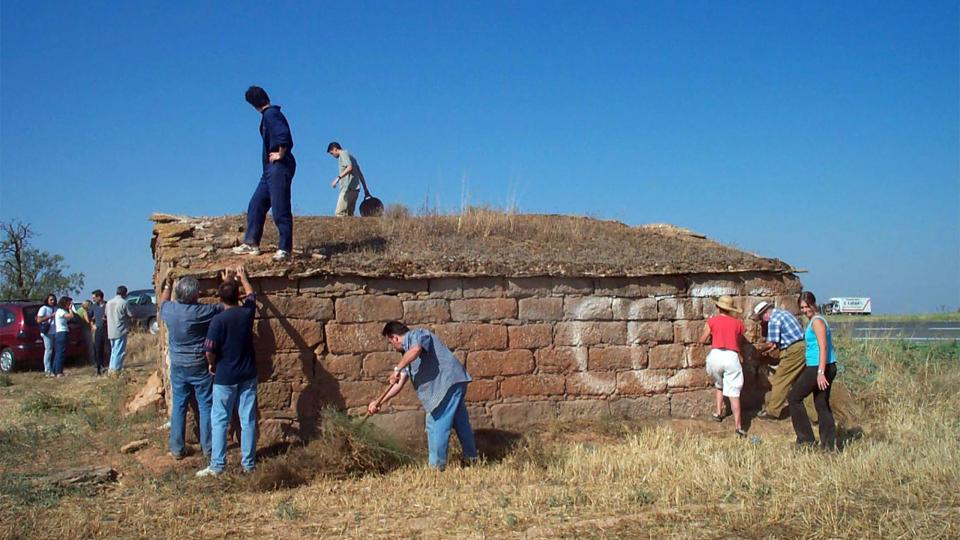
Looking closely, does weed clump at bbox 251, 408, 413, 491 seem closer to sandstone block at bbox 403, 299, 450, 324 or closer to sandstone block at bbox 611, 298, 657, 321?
sandstone block at bbox 403, 299, 450, 324

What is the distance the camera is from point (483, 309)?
28.6 ft

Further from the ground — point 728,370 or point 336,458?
point 728,370

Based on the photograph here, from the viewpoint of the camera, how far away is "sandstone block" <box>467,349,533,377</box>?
28.5 ft

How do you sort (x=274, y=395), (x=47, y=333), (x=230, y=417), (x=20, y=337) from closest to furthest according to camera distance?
1. (x=230, y=417)
2. (x=274, y=395)
3. (x=47, y=333)
4. (x=20, y=337)

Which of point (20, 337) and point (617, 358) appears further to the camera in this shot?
point (20, 337)

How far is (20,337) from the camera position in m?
15.4

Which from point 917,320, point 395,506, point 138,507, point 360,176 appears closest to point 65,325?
point 360,176

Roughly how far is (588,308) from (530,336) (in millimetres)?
767

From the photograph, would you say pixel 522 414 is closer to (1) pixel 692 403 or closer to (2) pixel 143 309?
(1) pixel 692 403

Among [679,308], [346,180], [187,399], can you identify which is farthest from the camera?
[346,180]

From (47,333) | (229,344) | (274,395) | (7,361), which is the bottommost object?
(274,395)

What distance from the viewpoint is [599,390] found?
907cm

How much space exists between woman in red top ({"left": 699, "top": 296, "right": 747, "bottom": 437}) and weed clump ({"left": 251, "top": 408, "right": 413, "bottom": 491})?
3.76 metres

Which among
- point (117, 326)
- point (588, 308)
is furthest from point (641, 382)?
point (117, 326)
